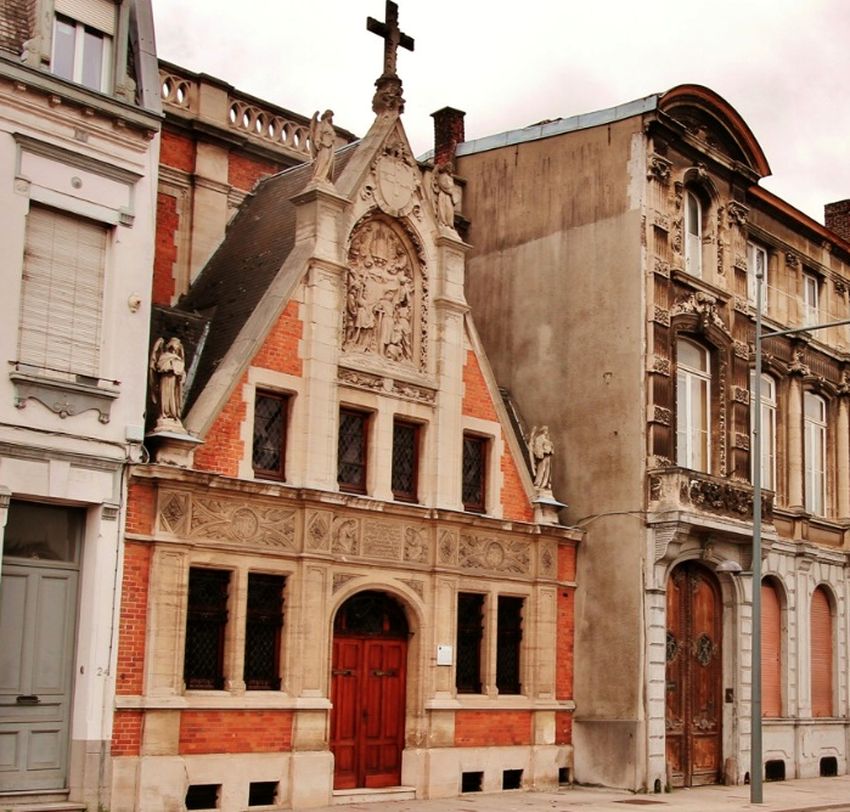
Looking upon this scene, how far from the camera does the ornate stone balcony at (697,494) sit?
2594 centimetres

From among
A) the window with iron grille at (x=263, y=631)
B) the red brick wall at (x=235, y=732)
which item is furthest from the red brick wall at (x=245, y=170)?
the red brick wall at (x=235, y=732)

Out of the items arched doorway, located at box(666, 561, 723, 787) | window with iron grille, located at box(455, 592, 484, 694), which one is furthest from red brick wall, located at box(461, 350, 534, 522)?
arched doorway, located at box(666, 561, 723, 787)

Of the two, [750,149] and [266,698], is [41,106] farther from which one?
[750,149]

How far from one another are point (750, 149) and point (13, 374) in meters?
18.0

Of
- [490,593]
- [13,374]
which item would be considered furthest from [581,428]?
[13,374]

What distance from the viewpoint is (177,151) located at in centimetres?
2480

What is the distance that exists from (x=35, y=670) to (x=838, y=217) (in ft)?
90.8

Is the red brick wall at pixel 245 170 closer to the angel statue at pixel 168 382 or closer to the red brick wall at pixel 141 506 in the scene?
the angel statue at pixel 168 382

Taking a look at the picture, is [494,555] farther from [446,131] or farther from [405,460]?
[446,131]

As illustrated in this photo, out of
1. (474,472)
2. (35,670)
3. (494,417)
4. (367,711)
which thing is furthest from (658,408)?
(35,670)

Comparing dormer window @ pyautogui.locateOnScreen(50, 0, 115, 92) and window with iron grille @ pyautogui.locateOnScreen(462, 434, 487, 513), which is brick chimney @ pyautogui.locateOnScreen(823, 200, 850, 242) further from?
dormer window @ pyautogui.locateOnScreen(50, 0, 115, 92)

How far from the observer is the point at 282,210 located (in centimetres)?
2431

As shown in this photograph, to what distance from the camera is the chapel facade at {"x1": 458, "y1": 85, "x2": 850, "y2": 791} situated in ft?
85.1

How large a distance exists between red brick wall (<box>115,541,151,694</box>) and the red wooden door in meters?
3.96
